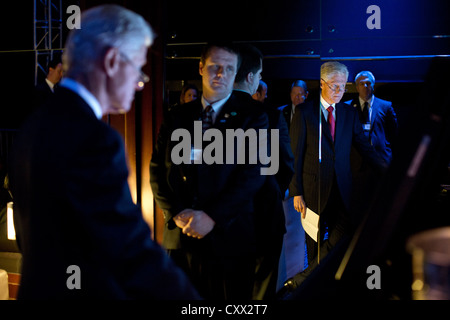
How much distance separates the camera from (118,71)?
1125 mm

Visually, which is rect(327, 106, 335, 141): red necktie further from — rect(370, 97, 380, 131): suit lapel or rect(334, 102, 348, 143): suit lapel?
rect(370, 97, 380, 131): suit lapel

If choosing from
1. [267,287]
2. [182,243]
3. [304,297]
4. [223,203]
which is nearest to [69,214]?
[304,297]

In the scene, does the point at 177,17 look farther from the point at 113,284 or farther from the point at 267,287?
the point at 113,284

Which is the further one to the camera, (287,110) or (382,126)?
(287,110)

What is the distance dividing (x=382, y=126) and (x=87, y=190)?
8.63 feet

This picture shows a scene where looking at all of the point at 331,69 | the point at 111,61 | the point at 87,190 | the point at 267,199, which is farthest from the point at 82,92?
the point at 331,69

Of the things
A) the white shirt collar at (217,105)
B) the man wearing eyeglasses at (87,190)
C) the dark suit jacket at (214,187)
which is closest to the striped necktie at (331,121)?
the dark suit jacket at (214,187)

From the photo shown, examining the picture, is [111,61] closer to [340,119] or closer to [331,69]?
[331,69]

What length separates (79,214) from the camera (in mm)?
1011

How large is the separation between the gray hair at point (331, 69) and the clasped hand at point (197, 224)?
155 cm

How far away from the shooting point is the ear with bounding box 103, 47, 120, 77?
3.60 ft

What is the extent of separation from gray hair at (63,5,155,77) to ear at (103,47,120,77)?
0.04 ft

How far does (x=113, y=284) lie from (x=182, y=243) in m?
1.14

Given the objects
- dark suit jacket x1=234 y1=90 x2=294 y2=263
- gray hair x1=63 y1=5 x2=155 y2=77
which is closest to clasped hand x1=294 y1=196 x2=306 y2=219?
dark suit jacket x1=234 y1=90 x2=294 y2=263
